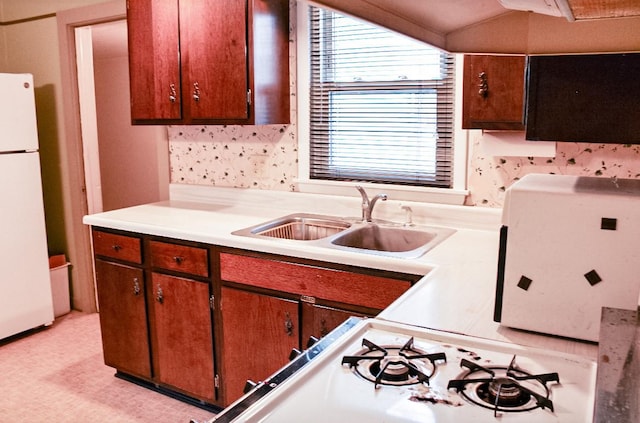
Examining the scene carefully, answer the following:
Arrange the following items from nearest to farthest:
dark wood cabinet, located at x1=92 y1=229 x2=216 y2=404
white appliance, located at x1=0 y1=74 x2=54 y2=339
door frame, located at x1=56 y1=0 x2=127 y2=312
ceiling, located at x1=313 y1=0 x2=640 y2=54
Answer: ceiling, located at x1=313 y1=0 x2=640 y2=54
dark wood cabinet, located at x1=92 y1=229 x2=216 y2=404
white appliance, located at x1=0 y1=74 x2=54 y2=339
door frame, located at x1=56 y1=0 x2=127 y2=312

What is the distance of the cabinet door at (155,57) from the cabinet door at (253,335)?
1127 mm

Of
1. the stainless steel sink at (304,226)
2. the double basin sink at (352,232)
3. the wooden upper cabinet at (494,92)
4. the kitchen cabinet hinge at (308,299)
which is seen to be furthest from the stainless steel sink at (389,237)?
the wooden upper cabinet at (494,92)

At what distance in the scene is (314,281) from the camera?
2.21 meters

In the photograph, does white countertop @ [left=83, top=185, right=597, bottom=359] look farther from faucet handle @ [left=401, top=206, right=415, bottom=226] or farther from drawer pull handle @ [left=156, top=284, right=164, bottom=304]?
drawer pull handle @ [left=156, top=284, right=164, bottom=304]

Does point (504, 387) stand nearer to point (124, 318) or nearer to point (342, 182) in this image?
point (342, 182)

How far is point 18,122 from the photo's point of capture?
11.5ft

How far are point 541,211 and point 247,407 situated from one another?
801 mm

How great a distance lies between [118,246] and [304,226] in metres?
0.95

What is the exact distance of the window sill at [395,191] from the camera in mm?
2617

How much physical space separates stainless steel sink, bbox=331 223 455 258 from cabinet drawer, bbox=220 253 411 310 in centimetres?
29

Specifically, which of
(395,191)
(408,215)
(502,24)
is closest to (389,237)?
(408,215)

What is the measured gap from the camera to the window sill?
2617 millimetres

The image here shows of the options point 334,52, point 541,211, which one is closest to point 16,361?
point 334,52

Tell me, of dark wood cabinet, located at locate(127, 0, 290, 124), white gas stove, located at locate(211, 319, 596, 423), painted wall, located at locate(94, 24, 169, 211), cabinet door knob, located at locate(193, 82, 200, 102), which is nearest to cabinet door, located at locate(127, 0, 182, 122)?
dark wood cabinet, located at locate(127, 0, 290, 124)
